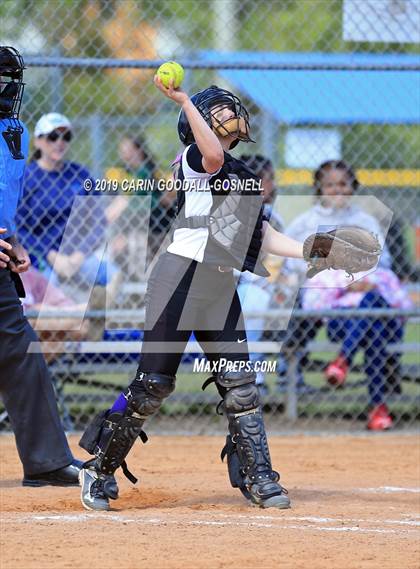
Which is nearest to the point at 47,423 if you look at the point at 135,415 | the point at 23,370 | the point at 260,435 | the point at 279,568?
the point at 23,370

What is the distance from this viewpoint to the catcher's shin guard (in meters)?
4.67

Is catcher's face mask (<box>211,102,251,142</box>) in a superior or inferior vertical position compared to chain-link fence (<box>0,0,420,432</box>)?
superior

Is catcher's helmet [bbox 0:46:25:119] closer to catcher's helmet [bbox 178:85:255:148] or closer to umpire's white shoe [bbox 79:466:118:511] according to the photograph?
catcher's helmet [bbox 178:85:255:148]

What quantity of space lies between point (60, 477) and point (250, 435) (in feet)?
3.72

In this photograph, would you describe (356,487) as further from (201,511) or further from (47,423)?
(47,423)

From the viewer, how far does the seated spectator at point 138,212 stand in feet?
25.5

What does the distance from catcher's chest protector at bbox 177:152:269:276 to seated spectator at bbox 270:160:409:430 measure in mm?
2968

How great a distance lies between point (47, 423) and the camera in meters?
5.33

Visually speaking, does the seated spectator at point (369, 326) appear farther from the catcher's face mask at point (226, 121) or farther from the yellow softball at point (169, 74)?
the yellow softball at point (169, 74)

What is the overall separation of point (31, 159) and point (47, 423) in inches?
111

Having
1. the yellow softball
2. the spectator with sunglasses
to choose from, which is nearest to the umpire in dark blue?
the yellow softball

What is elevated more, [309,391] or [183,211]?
[183,211]

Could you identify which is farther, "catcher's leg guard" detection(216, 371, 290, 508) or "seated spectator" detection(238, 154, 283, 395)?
"seated spectator" detection(238, 154, 283, 395)

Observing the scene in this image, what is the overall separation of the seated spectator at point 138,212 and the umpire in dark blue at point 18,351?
2.45 metres
